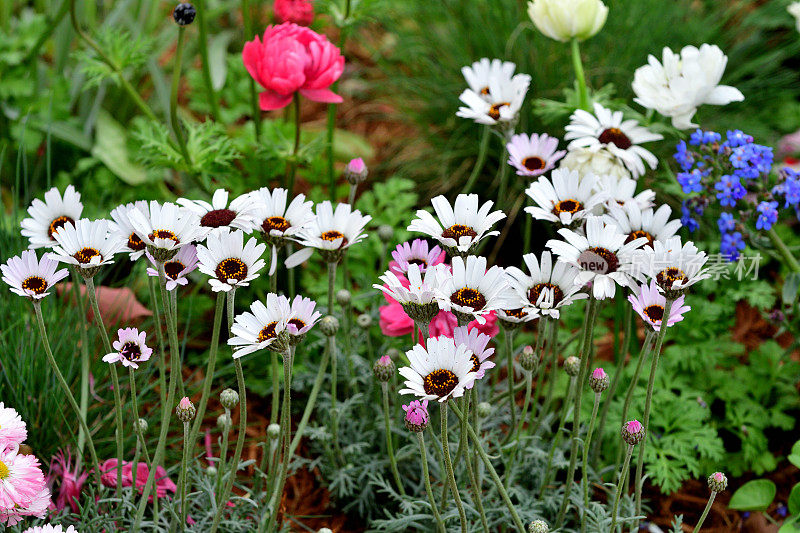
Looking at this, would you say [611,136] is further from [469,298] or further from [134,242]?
[134,242]

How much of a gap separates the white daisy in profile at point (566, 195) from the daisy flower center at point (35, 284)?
37.7 inches

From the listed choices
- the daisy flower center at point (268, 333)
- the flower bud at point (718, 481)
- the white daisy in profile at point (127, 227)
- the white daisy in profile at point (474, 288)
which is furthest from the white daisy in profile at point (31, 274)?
the flower bud at point (718, 481)

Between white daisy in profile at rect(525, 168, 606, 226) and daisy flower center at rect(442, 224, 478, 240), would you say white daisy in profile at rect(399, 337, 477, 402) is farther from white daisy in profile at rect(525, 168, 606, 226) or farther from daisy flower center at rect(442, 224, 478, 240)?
white daisy in profile at rect(525, 168, 606, 226)

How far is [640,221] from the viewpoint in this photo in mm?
1735

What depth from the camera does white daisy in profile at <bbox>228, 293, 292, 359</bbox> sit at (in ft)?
4.66

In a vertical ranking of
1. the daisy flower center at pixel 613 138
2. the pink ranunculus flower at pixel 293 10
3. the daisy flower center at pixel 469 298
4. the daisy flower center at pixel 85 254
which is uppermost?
the pink ranunculus flower at pixel 293 10

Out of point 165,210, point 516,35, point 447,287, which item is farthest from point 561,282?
point 516,35

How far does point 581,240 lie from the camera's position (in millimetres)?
1526

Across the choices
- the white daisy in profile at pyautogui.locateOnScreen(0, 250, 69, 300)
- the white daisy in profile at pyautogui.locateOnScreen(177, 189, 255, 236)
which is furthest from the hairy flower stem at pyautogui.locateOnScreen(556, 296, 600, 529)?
the white daisy in profile at pyautogui.locateOnScreen(0, 250, 69, 300)

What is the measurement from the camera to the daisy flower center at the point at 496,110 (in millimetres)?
2051

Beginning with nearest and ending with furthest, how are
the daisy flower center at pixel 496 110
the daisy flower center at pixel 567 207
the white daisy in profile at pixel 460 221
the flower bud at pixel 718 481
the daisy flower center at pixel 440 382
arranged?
the daisy flower center at pixel 440 382 < the flower bud at pixel 718 481 < the white daisy in profile at pixel 460 221 < the daisy flower center at pixel 567 207 < the daisy flower center at pixel 496 110

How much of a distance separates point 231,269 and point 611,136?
102 centimetres

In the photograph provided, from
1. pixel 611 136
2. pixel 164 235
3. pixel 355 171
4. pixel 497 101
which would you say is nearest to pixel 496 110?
pixel 497 101

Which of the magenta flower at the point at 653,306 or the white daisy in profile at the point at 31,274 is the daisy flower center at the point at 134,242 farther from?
the magenta flower at the point at 653,306
